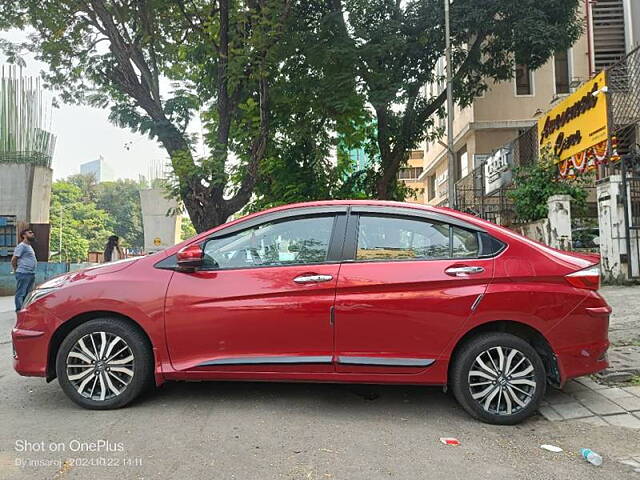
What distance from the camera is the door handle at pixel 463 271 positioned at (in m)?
3.75

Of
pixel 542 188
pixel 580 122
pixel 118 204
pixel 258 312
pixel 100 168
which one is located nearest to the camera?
pixel 258 312

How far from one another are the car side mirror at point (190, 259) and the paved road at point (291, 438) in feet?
3.59

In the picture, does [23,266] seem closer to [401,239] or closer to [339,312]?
[339,312]

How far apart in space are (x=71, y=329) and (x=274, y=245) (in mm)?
1744

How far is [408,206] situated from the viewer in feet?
13.5

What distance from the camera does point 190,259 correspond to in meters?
3.93

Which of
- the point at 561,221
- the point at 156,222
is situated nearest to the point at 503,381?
the point at 561,221

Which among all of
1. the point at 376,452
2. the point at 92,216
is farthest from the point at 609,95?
the point at 92,216

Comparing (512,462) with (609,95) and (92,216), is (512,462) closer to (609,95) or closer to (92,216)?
(609,95)

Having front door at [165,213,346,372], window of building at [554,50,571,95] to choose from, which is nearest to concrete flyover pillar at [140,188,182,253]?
window of building at [554,50,571,95]

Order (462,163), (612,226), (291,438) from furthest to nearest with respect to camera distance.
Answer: (462,163) < (612,226) < (291,438)

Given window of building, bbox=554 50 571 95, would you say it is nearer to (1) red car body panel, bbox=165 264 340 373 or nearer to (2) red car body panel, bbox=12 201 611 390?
(2) red car body panel, bbox=12 201 611 390

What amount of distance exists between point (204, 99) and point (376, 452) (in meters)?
11.2

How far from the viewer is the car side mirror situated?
12.9 feet
